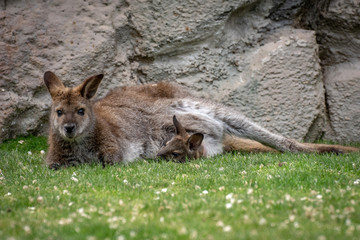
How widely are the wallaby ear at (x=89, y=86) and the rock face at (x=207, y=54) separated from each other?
151 centimetres

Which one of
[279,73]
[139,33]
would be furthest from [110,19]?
[279,73]

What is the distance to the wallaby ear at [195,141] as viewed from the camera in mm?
7123

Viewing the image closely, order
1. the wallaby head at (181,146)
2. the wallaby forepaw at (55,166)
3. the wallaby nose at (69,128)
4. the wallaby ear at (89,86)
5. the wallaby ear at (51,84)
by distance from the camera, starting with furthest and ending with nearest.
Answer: the wallaby head at (181,146)
the wallaby ear at (51,84)
the wallaby ear at (89,86)
the wallaby forepaw at (55,166)
the wallaby nose at (69,128)

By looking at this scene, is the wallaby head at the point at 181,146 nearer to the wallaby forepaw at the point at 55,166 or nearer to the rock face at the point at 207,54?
the wallaby forepaw at the point at 55,166

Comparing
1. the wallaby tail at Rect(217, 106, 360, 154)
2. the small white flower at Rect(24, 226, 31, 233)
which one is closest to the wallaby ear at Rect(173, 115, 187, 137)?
the wallaby tail at Rect(217, 106, 360, 154)

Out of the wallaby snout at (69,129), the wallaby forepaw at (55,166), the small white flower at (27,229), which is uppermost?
the small white flower at (27,229)

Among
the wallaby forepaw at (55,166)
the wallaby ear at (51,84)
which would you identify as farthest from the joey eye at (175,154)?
the wallaby ear at (51,84)

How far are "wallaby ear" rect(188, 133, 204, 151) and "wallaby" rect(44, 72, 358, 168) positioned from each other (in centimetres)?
50

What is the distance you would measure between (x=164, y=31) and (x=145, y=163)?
9.55ft

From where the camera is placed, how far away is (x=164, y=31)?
8.77 metres

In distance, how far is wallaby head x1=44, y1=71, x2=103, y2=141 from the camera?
669 cm

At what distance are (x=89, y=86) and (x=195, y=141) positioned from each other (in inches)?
66.4

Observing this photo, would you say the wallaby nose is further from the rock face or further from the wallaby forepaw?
the rock face

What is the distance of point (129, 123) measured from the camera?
7.66 meters
